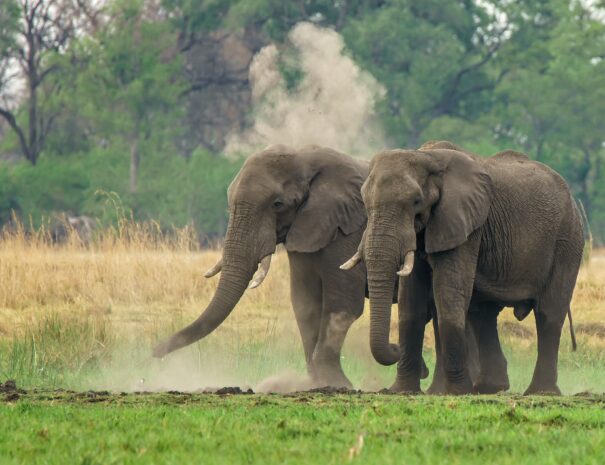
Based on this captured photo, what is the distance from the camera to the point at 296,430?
333 inches

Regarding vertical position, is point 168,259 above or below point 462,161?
below

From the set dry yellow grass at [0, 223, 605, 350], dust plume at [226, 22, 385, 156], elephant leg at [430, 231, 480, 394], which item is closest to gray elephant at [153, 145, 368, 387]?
elephant leg at [430, 231, 480, 394]

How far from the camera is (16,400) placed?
10242mm

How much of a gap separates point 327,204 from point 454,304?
5.24ft

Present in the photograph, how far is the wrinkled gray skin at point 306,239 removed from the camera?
12570 mm

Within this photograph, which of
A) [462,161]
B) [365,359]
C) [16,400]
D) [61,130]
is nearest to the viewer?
[16,400]

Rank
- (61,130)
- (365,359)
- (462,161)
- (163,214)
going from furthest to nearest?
(61,130)
(163,214)
(365,359)
(462,161)

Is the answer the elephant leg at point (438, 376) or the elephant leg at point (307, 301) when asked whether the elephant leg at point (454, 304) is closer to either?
the elephant leg at point (438, 376)

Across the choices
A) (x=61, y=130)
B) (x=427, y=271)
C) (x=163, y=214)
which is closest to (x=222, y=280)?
(x=427, y=271)

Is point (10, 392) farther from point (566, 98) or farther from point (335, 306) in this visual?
point (566, 98)

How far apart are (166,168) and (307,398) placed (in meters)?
33.5

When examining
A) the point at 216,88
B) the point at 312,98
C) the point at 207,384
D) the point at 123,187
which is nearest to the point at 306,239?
the point at 207,384

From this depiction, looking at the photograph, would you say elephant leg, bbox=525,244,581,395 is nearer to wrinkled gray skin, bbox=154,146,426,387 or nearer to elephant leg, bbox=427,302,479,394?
elephant leg, bbox=427,302,479,394

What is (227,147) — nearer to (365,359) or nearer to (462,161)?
(365,359)
